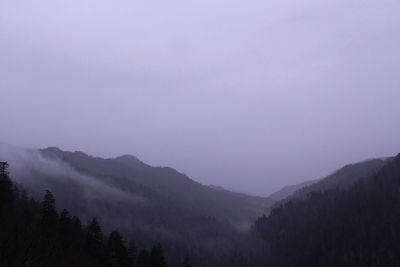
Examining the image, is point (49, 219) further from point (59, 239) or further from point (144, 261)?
point (144, 261)

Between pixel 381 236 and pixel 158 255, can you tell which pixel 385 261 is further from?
pixel 158 255

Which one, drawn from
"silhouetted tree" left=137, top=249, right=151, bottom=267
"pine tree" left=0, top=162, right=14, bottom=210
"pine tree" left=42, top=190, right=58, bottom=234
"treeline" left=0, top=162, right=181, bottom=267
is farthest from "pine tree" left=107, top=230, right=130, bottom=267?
"pine tree" left=0, top=162, right=14, bottom=210

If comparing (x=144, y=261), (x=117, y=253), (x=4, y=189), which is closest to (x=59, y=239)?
(x=117, y=253)

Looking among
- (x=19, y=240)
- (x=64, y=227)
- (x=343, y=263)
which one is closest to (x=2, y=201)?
(x=64, y=227)

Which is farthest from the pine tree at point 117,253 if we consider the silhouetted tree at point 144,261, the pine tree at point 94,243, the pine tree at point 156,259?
the silhouetted tree at point 144,261

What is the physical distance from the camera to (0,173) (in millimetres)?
77438

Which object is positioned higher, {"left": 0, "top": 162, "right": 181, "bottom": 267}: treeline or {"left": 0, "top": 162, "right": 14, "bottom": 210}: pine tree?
{"left": 0, "top": 162, "right": 14, "bottom": 210}: pine tree

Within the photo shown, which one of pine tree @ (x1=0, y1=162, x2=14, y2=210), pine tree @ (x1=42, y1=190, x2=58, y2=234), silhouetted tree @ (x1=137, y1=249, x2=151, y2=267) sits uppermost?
pine tree @ (x1=0, y1=162, x2=14, y2=210)

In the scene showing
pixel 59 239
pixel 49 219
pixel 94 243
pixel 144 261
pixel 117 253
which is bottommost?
pixel 144 261

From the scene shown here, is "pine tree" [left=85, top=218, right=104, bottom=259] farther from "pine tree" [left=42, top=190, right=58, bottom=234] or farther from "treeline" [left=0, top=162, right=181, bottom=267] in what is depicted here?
"pine tree" [left=42, top=190, right=58, bottom=234]

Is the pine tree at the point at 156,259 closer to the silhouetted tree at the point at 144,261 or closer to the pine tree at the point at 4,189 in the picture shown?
the silhouetted tree at the point at 144,261

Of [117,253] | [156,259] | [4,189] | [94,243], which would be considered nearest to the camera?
[117,253]

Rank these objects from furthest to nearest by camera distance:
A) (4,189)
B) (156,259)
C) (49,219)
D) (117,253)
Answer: (156,259) < (4,189) < (117,253) < (49,219)

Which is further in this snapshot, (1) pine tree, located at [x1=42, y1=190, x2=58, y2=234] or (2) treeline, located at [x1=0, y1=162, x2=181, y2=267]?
(1) pine tree, located at [x1=42, y1=190, x2=58, y2=234]
